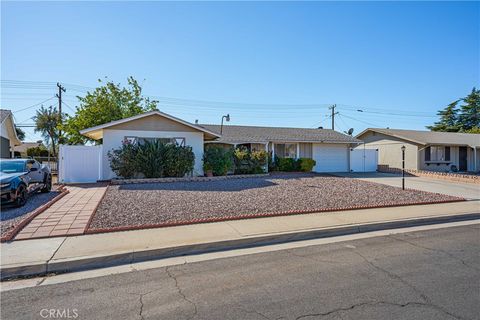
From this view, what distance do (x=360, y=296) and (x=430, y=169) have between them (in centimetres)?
2584

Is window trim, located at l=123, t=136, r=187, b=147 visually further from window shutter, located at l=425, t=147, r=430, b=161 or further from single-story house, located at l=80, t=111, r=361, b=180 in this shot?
window shutter, located at l=425, t=147, r=430, b=161

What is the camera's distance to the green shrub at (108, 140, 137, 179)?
14461mm

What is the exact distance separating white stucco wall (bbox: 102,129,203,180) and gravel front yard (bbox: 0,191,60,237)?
5517mm

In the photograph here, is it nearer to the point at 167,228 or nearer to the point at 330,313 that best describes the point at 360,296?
the point at 330,313

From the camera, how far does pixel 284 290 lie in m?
3.75

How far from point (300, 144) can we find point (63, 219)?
18893 millimetres

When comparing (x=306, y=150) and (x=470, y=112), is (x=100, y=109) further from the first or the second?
(x=470, y=112)

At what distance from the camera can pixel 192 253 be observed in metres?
5.27

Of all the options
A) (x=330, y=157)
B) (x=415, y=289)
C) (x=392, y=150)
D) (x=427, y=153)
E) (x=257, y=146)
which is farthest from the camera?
(x=392, y=150)

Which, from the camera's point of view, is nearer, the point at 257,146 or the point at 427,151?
the point at 257,146

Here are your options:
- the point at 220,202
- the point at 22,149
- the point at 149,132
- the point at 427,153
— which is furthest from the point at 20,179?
the point at 22,149

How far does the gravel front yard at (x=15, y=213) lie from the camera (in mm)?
6413

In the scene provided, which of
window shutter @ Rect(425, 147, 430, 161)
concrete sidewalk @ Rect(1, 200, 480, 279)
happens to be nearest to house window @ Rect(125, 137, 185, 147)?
concrete sidewalk @ Rect(1, 200, 480, 279)

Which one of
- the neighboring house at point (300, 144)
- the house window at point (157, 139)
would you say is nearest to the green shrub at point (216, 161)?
the house window at point (157, 139)
